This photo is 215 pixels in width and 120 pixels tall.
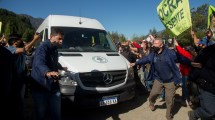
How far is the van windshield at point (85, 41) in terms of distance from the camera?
6.64 m

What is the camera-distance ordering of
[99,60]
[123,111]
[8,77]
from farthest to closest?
[123,111] < [99,60] < [8,77]

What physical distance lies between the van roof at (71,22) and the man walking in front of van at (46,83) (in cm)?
277

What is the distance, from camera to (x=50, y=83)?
436 cm

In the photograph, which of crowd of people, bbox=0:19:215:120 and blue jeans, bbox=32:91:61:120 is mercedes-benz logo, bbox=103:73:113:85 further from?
blue jeans, bbox=32:91:61:120

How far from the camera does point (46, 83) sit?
14.1 ft

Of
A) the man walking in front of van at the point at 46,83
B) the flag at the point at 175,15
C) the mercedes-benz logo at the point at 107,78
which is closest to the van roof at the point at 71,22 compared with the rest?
the mercedes-benz logo at the point at 107,78

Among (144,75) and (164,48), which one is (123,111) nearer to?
(164,48)

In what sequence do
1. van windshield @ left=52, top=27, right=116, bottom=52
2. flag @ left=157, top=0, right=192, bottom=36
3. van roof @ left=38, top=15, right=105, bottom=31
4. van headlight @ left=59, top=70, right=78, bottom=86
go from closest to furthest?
van headlight @ left=59, top=70, right=78, bottom=86
flag @ left=157, top=0, right=192, bottom=36
van windshield @ left=52, top=27, right=116, bottom=52
van roof @ left=38, top=15, right=105, bottom=31

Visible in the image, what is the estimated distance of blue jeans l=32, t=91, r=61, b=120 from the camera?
4.36 meters

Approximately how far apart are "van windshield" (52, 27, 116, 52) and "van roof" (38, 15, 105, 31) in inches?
7.5

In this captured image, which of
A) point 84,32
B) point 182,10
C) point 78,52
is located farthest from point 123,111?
point 182,10

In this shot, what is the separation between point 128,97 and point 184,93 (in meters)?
1.99

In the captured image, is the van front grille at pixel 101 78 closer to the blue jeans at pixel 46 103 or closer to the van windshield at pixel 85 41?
the van windshield at pixel 85 41

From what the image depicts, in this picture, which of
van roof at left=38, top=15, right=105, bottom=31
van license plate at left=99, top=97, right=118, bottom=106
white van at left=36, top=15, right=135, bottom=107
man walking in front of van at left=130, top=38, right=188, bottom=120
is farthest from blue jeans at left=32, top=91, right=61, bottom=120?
van roof at left=38, top=15, right=105, bottom=31
